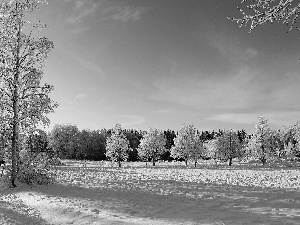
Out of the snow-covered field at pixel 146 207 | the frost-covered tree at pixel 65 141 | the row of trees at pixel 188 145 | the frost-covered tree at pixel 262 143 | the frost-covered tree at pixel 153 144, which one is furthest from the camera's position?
the frost-covered tree at pixel 65 141

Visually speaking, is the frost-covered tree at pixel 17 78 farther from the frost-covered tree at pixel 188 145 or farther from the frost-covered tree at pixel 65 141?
the frost-covered tree at pixel 65 141

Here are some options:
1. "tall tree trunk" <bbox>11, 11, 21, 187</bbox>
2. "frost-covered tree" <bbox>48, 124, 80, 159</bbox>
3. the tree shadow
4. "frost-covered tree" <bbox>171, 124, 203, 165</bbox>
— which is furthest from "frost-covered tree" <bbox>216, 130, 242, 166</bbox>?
"tall tree trunk" <bbox>11, 11, 21, 187</bbox>

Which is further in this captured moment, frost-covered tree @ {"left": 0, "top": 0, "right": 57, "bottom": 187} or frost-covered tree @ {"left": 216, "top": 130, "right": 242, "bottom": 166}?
frost-covered tree @ {"left": 216, "top": 130, "right": 242, "bottom": 166}

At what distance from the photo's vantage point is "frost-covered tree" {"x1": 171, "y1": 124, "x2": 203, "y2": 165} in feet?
225

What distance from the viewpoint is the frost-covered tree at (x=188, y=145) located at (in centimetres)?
6850

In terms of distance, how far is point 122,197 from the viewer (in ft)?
48.9

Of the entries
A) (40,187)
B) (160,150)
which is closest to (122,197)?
(40,187)

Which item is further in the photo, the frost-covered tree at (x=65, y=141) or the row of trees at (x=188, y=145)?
the frost-covered tree at (x=65, y=141)

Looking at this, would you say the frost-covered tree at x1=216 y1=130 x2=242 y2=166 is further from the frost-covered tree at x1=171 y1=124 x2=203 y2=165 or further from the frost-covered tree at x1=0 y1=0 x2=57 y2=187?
the frost-covered tree at x1=0 y1=0 x2=57 y2=187

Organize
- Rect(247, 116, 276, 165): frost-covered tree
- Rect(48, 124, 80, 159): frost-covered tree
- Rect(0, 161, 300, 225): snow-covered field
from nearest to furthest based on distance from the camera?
Rect(0, 161, 300, 225): snow-covered field, Rect(247, 116, 276, 165): frost-covered tree, Rect(48, 124, 80, 159): frost-covered tree

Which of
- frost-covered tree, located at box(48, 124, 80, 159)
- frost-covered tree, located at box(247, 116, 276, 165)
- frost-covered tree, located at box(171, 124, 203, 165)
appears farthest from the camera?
frost-covered tree, located at box(48, 124, 80, 159)

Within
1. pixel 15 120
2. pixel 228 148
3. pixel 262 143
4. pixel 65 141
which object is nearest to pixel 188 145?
pixel 228 148

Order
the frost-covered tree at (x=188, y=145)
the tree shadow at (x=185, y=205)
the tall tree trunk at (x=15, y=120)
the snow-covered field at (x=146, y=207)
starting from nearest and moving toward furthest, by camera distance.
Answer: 1. the tree shadow at (x=185, y=205)
2. the snow-covered field at (x=146, y=207)
3. the tall tree trunk at (x=15, y=120)
4. the frost-covered tree at (x=188, y=145)

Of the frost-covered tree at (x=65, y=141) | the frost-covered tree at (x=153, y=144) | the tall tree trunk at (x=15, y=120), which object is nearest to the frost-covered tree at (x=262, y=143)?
the frost-covered tree at (x=153, y=144)
